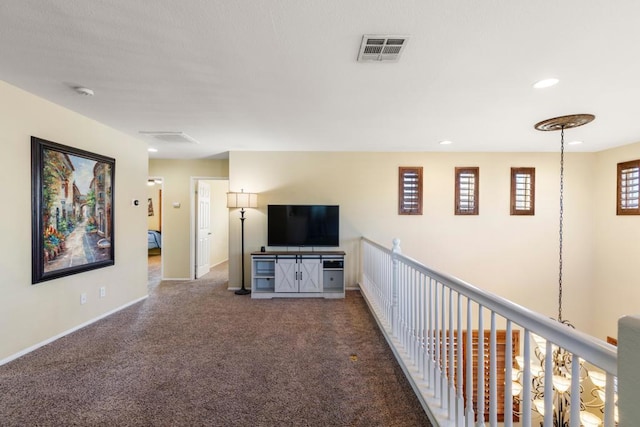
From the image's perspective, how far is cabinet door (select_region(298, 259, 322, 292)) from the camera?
464 centimetres

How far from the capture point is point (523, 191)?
5.18 meters

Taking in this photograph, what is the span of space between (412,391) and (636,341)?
6.09ft

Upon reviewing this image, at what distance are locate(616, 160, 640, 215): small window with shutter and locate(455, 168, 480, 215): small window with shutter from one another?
81.6 inches

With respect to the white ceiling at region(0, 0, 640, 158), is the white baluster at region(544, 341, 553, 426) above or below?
below

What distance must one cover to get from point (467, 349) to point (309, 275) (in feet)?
10.5

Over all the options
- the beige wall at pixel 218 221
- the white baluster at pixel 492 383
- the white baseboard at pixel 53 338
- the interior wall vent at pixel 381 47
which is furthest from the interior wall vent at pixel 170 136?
the white baluster at pixel 492 383

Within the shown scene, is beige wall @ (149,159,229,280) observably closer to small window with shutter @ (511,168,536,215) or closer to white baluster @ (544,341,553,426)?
small window with shutter @ (511,168,536,215)

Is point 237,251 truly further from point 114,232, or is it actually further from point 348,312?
point 348,312

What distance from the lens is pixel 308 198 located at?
515 centimetres

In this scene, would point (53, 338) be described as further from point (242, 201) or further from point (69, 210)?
A: point (242, 201)

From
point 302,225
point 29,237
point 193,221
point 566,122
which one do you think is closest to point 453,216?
point 566,122

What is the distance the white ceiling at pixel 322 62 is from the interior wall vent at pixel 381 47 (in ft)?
0.17

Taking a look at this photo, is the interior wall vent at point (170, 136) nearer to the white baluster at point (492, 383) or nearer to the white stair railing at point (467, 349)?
the white stair railing at point (467, 349)

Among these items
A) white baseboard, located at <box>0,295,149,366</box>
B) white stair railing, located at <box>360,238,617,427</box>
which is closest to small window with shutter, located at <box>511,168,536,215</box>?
white stair railing, located at <box>360,238,617,427</box>
